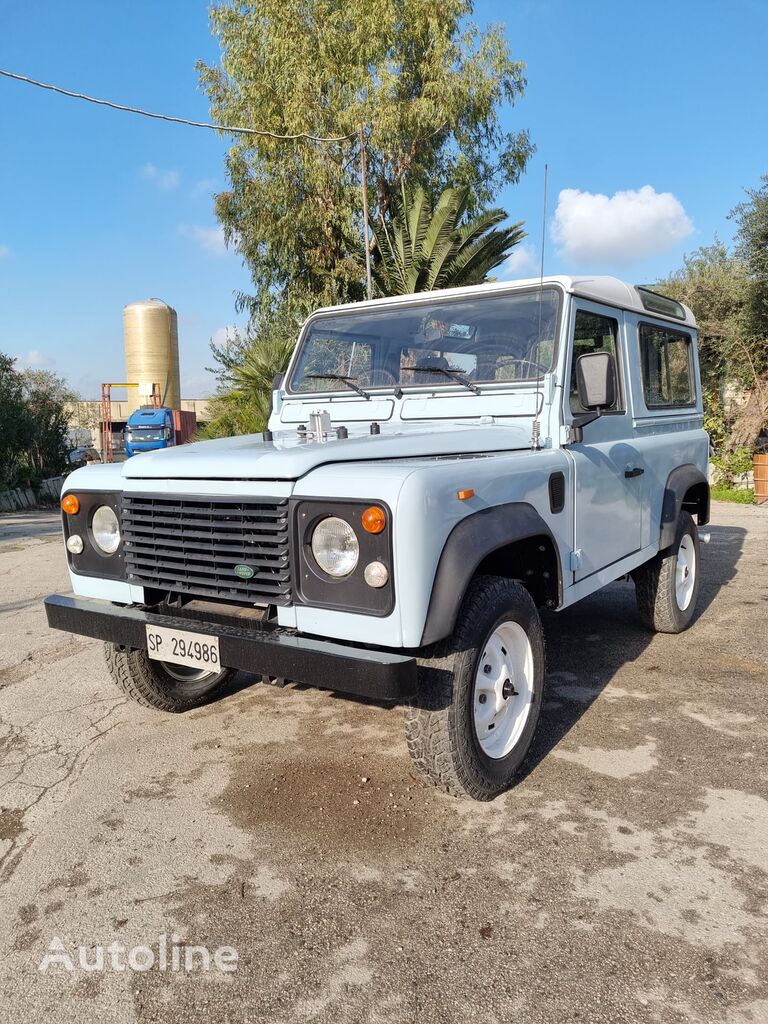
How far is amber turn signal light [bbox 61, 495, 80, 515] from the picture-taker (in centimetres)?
321

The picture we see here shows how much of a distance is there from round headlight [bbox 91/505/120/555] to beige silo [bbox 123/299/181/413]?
27.3 metres

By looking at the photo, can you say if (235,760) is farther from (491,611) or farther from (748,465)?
(748,465)

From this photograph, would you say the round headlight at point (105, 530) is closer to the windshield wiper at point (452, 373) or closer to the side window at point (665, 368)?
the windshield wiper at point (452, 373)

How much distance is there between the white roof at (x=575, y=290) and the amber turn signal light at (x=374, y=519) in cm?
175

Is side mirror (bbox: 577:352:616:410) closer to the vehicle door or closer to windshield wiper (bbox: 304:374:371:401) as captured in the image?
the vehicle door

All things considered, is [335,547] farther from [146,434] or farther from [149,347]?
[149,347]

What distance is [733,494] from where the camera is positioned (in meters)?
12.7

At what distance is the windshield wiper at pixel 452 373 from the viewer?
12.0 feet

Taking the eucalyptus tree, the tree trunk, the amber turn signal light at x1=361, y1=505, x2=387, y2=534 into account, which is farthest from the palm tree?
the amber turn signal light at x1=361, y1=505, x2=387, y2=534

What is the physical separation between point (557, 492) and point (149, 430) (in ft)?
68.0

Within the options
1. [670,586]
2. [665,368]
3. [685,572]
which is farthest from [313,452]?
[685,572]

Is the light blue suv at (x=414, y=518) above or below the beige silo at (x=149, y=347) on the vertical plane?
below
